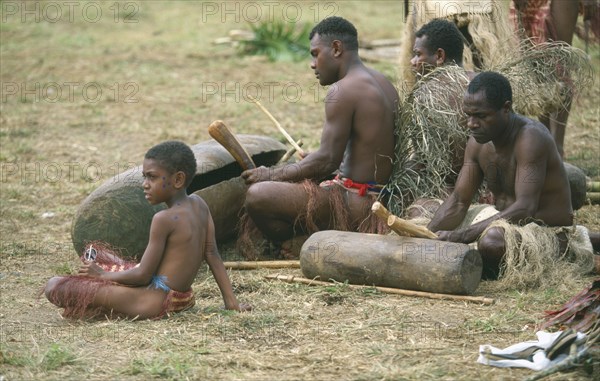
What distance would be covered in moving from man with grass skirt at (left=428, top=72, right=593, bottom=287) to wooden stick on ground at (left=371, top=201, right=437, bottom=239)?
229 mm

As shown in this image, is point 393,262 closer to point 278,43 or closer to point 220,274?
point 220,274

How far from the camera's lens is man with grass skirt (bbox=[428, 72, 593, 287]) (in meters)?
5.49

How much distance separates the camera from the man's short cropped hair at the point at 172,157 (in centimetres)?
501

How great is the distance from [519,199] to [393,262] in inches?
33.2

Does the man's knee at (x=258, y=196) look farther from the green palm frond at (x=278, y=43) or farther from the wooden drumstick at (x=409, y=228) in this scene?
the green palm frond at (x=278, y=43)

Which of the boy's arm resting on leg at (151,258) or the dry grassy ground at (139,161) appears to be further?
the boy's arm resting on leg at (151,258)

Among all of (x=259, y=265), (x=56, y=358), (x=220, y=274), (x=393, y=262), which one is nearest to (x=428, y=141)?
(x=393, y=262)

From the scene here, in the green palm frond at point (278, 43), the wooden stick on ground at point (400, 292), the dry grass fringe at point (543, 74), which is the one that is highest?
the dry grass fringe at point (543, 74)

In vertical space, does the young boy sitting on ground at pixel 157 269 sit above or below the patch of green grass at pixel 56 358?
above

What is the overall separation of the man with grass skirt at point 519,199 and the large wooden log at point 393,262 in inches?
9.5

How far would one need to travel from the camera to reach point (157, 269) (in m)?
5.04

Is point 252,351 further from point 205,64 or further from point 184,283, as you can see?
point 205,64

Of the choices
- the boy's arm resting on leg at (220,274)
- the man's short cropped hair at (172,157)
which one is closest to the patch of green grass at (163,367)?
the boy's arm resting on leg at (220,274)

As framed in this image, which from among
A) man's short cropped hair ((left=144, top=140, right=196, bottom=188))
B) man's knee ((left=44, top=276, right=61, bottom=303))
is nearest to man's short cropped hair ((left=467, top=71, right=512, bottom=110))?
man's short cropped hair ((left=144, top=140, right=196, bottom=188))
